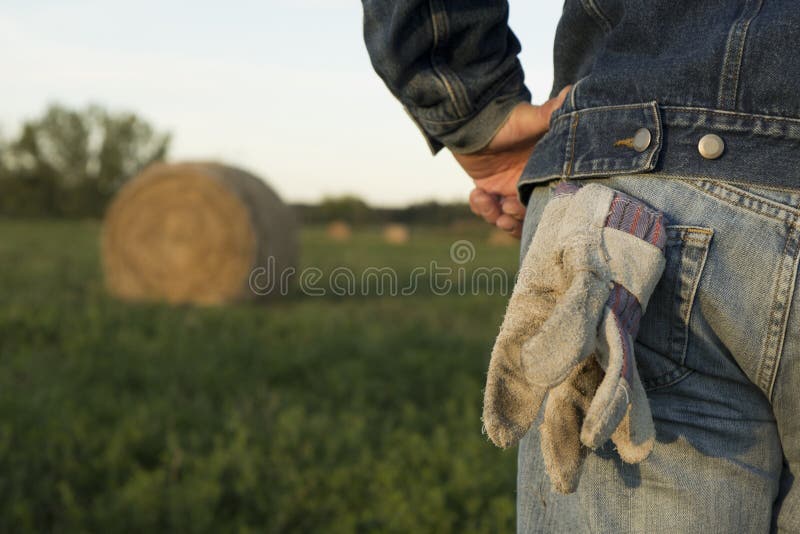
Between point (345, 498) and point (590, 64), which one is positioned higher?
point (590, 64)

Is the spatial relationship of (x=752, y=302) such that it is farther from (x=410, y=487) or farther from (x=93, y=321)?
(x=93, y=321)

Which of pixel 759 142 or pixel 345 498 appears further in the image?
pixel 345 498

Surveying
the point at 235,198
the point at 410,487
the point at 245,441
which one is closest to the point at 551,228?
the point at 410,487

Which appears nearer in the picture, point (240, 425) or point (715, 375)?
point (715, 375)

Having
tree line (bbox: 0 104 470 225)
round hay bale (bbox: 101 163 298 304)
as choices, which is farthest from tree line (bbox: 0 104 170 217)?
round hay bale (bbox: 101 163 298 304)

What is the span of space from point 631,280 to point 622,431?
0.18 m

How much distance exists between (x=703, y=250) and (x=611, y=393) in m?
0.23

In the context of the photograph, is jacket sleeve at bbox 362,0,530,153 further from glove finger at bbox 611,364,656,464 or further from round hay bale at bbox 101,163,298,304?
round hay bale at bbox 101,163,298,304

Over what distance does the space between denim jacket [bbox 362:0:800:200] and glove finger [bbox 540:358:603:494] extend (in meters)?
0.28

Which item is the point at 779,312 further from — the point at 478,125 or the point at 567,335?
the point at 478,125

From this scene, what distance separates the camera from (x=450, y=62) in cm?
137

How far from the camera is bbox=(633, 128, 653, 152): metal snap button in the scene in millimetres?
1070

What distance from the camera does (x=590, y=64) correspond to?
122 cm

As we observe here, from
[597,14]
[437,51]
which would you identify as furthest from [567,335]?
[437,51]
